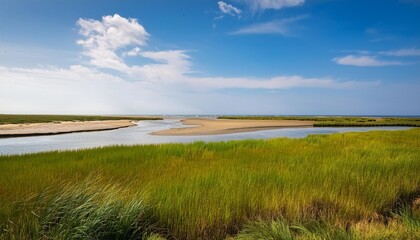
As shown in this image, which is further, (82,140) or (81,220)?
(82,140)

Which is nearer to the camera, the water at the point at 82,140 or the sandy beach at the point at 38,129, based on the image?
the water at the point at 82,140

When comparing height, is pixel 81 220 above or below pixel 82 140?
above

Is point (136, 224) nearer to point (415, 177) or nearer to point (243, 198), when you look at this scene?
point (243, 198)

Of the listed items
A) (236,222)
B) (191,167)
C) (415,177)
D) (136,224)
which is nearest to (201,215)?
(236,222)

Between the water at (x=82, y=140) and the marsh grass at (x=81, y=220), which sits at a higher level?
the marsh grass at (x=81, y=220)

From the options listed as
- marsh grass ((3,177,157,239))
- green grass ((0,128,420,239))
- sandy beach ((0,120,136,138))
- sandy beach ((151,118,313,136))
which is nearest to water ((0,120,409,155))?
sandy beach ((0,120,136,138))

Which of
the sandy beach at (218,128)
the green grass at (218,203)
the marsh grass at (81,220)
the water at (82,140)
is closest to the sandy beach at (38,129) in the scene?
the water at (82,140)

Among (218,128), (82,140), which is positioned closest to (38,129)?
(82,140)

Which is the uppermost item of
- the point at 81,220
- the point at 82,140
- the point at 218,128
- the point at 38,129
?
the point at 81,220

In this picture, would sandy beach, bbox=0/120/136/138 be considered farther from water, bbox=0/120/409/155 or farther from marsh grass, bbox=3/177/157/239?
marsh grass, bbox=3/177/157/239

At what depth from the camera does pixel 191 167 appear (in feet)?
30.0

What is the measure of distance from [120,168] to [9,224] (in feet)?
16.9

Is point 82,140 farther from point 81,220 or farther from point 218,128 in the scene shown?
point 81,220

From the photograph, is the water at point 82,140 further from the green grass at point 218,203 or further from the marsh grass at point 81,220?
the marsh grass at point 81,220
